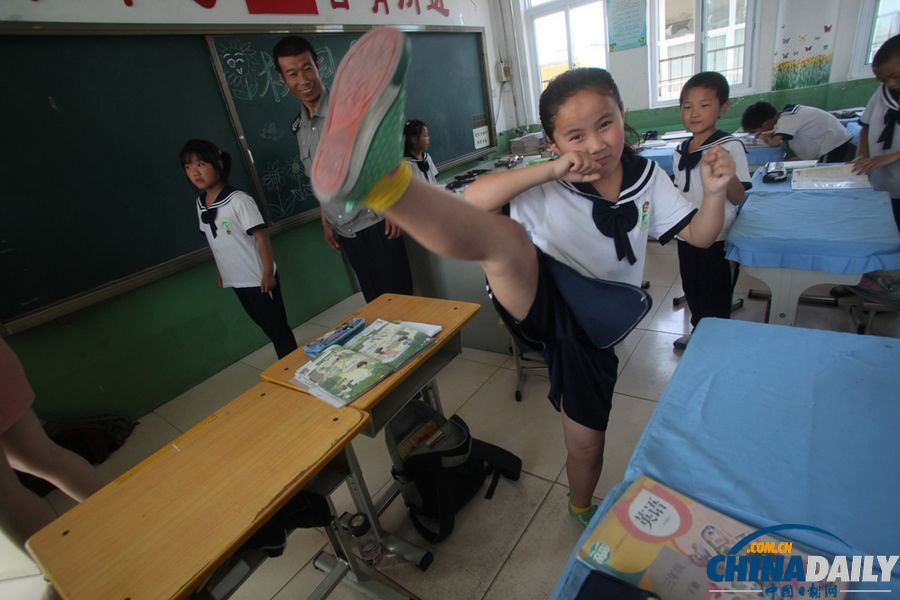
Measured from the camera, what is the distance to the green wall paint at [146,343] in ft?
7.13

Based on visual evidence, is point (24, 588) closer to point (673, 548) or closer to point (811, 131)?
point (673, 548)

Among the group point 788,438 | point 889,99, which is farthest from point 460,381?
point 889,99

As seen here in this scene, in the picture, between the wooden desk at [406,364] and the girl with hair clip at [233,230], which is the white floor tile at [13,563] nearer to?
the wooden desk at [406,364]

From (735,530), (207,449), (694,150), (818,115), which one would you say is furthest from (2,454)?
(818,115)

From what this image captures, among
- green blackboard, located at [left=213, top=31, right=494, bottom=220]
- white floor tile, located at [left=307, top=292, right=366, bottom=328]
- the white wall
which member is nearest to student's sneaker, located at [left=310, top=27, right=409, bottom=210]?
green blackboard, located at [left=213, top=31, right=494, bottom=220]

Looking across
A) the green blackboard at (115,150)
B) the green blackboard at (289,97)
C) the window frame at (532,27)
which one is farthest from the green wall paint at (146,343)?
the window frame at (532,27)

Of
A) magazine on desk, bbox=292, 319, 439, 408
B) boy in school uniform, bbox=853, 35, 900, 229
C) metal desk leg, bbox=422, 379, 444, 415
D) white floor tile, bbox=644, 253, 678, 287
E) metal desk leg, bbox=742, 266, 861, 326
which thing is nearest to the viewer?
magazine on desk, bbox=292, 319, 439, 408

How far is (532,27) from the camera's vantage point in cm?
519

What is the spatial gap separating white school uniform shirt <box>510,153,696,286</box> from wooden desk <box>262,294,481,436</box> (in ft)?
1.50

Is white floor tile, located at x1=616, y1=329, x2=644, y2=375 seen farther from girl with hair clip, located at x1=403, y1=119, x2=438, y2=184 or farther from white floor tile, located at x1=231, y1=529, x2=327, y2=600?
white floor tile, located at x1=231, y1=529, x2=327, y2=600

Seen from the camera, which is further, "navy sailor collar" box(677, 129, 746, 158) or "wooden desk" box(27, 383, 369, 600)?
"navy sailor collar" box(677, 129, 746, 158)

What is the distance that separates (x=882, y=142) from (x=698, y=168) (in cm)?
111

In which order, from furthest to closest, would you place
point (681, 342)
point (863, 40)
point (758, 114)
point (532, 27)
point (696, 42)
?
point (532, 27), point (696, 42), point (863, 40), point (758, 114), point (681, 342)

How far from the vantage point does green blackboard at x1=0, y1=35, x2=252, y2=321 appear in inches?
76.5
